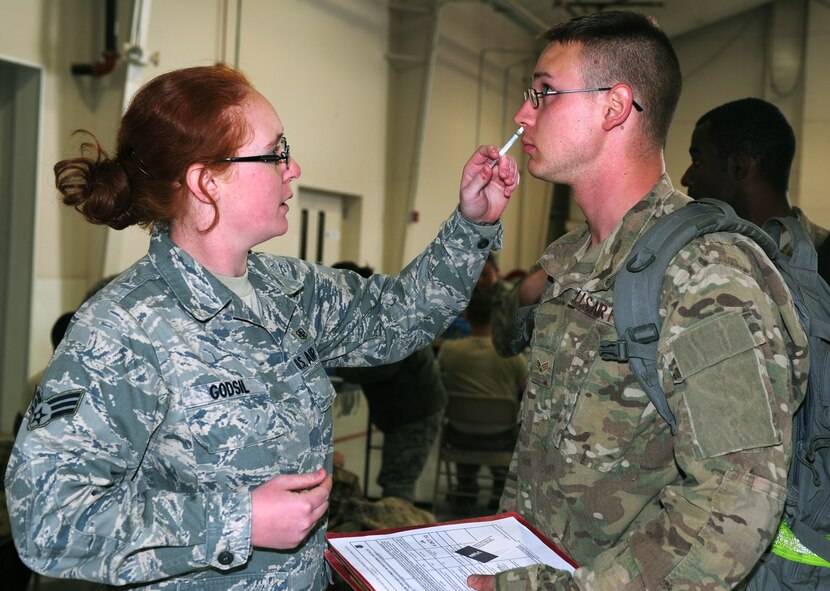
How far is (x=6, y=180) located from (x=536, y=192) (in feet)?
25.4

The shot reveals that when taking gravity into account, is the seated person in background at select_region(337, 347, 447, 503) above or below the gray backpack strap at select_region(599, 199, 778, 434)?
below

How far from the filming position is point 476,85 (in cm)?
927

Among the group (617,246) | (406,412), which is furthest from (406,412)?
(617,246)

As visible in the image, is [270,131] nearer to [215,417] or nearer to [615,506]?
[215,417]

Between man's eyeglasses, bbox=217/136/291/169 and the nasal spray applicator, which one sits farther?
the nasal spray applicator

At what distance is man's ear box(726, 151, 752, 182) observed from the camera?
8.57ft

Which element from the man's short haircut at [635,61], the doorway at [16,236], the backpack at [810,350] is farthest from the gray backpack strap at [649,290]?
the doorway at [16,236]

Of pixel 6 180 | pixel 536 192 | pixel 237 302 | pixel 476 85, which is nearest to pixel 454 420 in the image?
pixel 6 180

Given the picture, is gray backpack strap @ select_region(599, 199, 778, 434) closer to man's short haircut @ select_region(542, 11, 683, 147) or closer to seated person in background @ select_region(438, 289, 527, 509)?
man's short haircut @ select_region(542, 11, 683, 147)

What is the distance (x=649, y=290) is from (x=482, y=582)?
51cm

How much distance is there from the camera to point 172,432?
1292mm

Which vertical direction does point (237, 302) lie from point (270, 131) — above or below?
below

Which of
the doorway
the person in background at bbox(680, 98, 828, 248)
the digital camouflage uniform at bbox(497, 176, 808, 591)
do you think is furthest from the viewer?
the doorway

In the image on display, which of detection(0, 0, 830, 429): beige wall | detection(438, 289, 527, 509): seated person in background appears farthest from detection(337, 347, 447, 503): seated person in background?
detection(0, 0, 830, 429): beige wall
